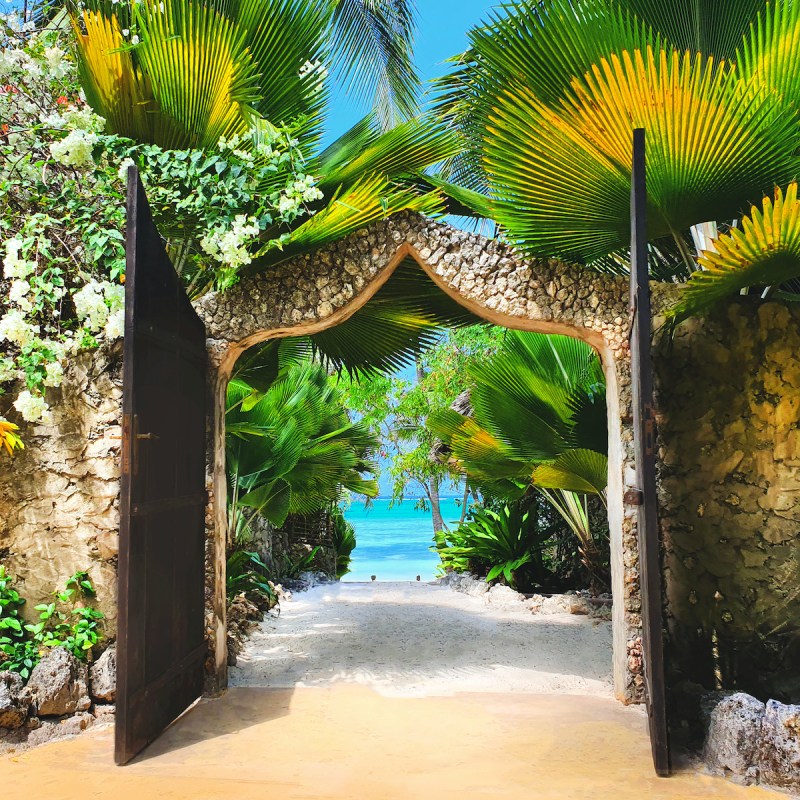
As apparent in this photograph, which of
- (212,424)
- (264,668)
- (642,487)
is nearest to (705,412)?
(642,487)

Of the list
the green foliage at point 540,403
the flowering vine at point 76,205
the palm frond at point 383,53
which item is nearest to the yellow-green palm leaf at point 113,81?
the flowering vine at point 76,205

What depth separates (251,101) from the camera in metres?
3.81

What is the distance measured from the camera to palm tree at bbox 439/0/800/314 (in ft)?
10.1

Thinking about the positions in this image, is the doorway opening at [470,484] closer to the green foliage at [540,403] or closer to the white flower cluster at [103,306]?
the green foliage at [540,403]

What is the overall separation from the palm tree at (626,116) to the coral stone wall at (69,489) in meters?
2.48

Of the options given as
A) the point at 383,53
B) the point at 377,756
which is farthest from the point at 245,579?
the point at 383,53

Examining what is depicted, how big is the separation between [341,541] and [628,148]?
9153mm

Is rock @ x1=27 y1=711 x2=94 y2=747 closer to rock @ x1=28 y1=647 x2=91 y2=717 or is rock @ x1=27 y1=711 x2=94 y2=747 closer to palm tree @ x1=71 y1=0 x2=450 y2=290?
rock @ x1=28 y1=647 x2=91 y2=717

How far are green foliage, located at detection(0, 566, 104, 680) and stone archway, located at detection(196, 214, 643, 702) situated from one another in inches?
26.3

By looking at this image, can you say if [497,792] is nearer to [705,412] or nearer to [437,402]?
[705,412]

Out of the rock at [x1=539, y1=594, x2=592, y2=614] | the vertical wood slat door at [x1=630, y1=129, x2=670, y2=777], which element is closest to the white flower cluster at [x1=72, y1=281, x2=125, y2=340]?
the vertical wood slat door at [x1=630, y1=129, x2=670, y2=777]

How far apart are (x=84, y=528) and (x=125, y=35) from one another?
2.65 metres

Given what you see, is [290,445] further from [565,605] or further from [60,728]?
[60,728]

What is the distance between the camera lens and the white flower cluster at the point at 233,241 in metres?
3.70
